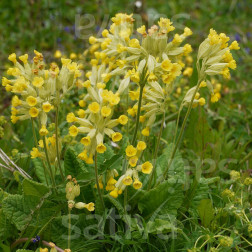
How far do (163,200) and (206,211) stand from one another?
0.23m

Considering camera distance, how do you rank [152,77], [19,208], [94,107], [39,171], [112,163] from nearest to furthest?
[94,107], [152,77], [112,163], [19,208], [39,171]

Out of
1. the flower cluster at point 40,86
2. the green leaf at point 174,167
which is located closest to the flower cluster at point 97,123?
the flower cluster at point 40,86

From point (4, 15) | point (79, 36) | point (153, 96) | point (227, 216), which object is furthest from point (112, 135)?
point (4, 15)

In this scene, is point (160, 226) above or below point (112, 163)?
Answer: below

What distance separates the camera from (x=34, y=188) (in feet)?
6.59

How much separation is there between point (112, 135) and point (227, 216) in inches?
34.7

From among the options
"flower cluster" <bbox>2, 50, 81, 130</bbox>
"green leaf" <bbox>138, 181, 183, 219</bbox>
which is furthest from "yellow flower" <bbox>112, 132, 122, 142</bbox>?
"green leaf" <bbox>138, 181, 183, 219</bbox>

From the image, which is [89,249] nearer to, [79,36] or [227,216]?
[227,216]

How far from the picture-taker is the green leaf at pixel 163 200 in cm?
207

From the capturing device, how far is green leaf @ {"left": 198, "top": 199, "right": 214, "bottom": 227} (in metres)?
2.08

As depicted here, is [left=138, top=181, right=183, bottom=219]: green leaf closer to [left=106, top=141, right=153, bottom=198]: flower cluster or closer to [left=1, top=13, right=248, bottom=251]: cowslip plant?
[left=1, top=13, right=248, bottom=251]: cowslip plant

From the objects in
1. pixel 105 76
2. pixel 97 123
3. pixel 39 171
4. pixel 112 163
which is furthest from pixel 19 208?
pixel 105 76

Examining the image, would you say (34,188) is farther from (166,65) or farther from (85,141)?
(166,65)

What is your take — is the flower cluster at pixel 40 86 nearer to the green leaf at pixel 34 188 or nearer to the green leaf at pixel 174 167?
the green leaf at pixel 34 188
